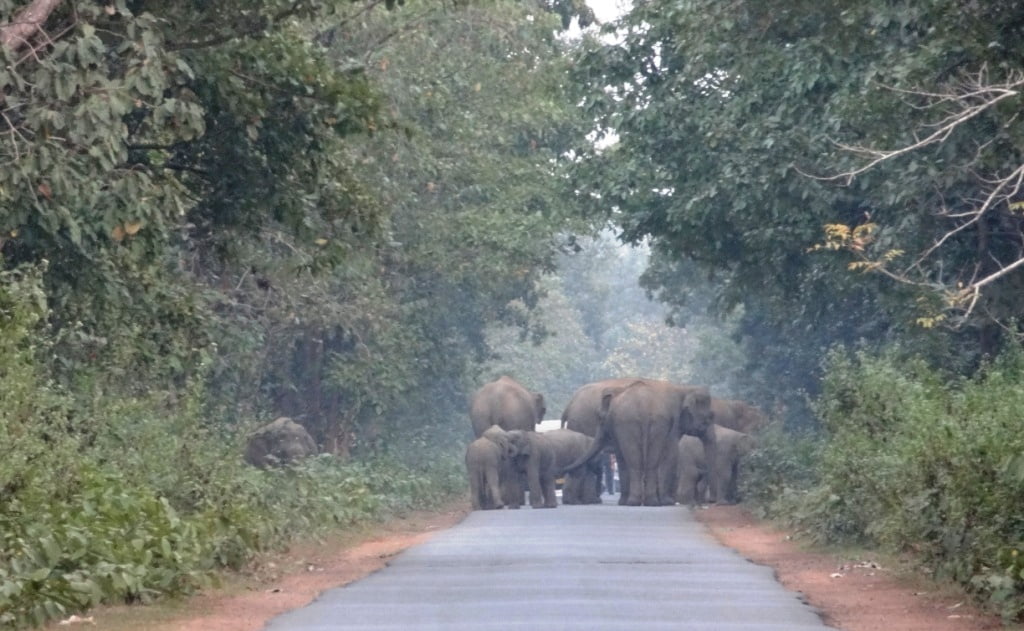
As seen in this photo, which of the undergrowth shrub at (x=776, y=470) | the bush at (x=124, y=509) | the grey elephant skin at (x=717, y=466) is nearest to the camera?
the bush at (x=124, y=509)

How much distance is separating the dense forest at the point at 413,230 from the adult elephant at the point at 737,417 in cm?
439

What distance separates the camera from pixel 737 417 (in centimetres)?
3816

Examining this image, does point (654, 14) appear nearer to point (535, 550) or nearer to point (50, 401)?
point (535, 550)

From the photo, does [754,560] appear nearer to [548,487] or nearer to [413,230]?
[413,230]

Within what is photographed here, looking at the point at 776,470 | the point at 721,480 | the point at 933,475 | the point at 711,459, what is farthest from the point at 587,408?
the point at 933,475

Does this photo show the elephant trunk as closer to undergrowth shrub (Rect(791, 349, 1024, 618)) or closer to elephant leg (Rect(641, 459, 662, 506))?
elephant leg (Rect(641, 459, 662, 506))

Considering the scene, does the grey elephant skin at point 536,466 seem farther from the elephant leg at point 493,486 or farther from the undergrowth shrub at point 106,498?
the undergrowth shrub at point 106,498

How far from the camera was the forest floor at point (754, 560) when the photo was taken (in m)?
12.0

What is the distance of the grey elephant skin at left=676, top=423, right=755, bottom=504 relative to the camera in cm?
3256

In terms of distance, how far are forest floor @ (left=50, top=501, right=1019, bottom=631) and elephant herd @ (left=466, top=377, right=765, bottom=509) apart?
9.66m

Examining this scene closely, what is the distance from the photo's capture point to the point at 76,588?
11648 millimetres

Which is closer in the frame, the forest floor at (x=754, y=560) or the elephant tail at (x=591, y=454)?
the forest floor at (x=754, y=560)

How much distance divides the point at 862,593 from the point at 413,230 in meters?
14.3

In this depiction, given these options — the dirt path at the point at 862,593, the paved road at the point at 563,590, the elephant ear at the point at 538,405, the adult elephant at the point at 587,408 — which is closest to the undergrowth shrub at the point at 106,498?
the paved road at the point at 563,590
